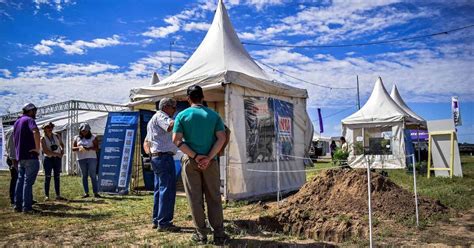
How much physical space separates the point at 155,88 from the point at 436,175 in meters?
10.1

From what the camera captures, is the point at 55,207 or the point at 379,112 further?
the point at 379,112

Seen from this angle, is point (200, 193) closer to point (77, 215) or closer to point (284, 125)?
point (77, 215)

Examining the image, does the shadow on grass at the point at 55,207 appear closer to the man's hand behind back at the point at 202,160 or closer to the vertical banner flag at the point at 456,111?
the man's hand behind back at the point at 202,160

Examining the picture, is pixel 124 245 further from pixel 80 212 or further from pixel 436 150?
pixel 436 150

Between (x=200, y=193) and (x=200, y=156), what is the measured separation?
1.49 feet

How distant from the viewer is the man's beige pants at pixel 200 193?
13.9 feet

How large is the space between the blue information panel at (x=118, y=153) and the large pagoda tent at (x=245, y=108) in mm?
576

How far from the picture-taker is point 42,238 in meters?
4.79

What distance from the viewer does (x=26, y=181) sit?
652cm

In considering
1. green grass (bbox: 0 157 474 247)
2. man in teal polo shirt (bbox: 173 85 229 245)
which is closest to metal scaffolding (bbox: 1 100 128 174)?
green grass (bbox: 0 157 474 247)

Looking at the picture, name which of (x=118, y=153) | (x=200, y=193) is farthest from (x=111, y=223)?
(x=118, y=153)

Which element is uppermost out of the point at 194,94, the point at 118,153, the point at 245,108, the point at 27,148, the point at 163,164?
the point at 245,108

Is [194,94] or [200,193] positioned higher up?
[194,94]

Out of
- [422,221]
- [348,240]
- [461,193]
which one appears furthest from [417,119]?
[348,240]
